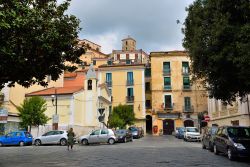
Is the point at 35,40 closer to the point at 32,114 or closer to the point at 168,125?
the point at 32,114

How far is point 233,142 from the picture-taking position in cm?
1664

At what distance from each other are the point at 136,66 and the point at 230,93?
45.6m

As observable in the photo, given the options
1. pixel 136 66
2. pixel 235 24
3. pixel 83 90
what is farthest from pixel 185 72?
pixel 235 24

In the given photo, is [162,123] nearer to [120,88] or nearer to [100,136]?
[120,88]

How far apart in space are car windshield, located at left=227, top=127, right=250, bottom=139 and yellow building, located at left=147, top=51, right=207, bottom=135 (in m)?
44.3

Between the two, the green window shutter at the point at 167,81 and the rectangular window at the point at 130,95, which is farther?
the green window shutter at the point at 167,81

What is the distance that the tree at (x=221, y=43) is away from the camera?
13258mm

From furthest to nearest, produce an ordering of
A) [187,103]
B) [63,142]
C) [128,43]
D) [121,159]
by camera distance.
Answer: [128,43] < [187,103] < [63,142] < [121,159]

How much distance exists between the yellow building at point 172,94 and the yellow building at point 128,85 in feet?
7.70

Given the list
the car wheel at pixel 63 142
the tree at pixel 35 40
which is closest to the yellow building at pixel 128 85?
the car wheel at pixel 63 142

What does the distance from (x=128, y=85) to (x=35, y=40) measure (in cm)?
5169

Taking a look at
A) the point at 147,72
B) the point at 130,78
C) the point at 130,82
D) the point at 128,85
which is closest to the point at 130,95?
the point at 128,85

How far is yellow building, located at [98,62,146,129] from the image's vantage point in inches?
2491

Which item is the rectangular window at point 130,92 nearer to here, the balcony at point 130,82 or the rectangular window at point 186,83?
the balcony at point 130,82
